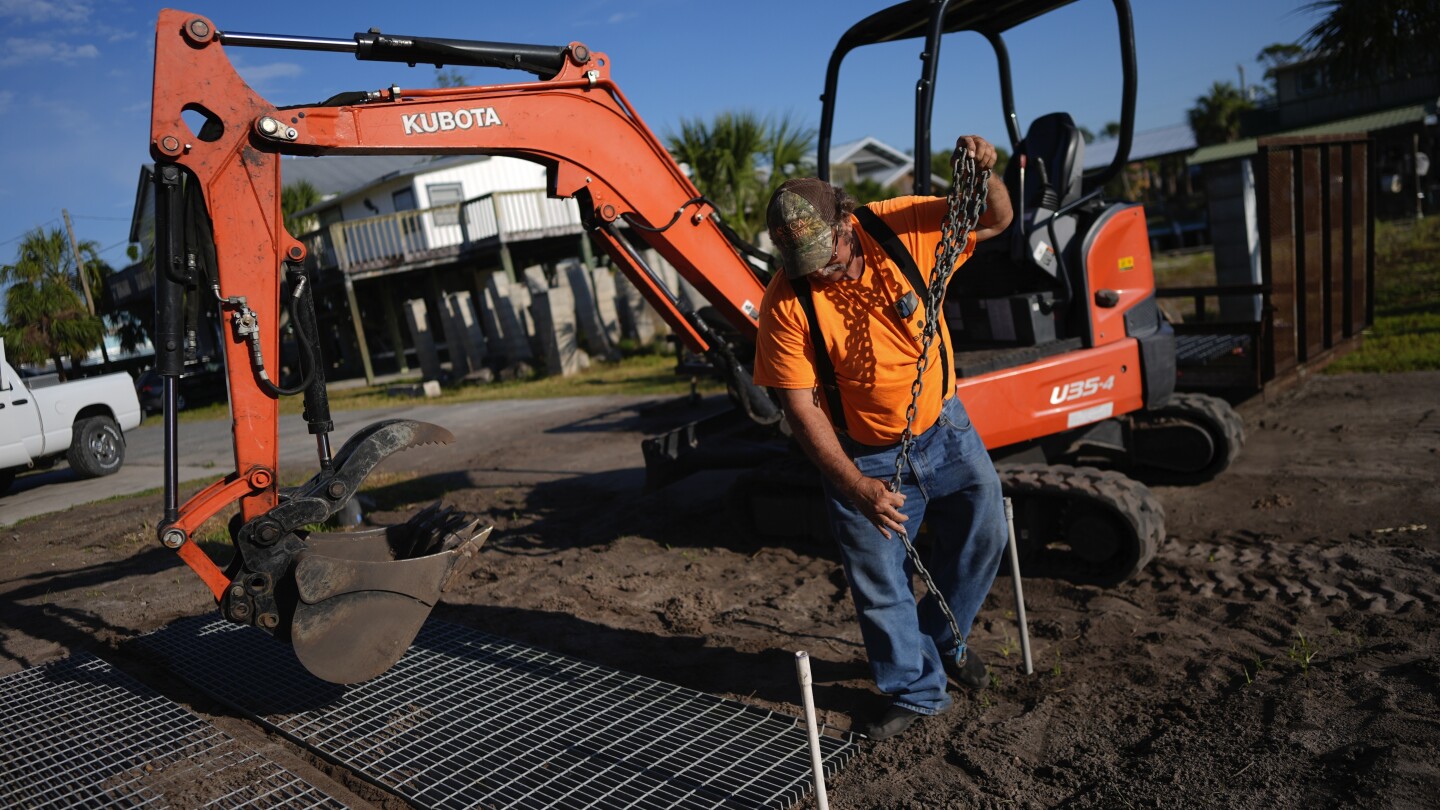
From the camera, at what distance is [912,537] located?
376 centimetres

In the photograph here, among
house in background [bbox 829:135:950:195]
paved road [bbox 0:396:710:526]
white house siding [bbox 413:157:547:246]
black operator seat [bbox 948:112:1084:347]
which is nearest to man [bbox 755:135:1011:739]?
black operator seat [bbox 948:112:1084:347]

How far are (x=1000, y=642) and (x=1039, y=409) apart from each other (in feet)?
5.12

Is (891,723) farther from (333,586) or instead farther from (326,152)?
(326,152)

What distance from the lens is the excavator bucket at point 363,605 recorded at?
13.1ft

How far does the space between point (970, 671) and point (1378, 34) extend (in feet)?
39.9

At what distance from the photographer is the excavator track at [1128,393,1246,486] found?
6691 millimetres

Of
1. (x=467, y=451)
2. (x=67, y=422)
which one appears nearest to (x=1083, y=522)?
(x=467, y=451)

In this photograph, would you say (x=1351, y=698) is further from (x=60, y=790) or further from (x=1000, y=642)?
(x=60, y=790)

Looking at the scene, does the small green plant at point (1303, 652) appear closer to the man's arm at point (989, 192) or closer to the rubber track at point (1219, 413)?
the man's arm at point (989, 192)

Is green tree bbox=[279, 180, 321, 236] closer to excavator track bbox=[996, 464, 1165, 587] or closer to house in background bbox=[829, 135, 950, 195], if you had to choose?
house in background bbox=[829, 135, 950, 195]

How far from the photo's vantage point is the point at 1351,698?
359cm

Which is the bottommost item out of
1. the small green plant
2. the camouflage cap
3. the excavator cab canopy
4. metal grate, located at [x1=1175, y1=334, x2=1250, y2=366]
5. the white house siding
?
the small green plant

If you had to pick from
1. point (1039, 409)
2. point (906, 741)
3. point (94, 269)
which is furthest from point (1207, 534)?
point (94, 269)

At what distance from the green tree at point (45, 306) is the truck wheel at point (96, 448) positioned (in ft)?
4.59
